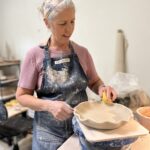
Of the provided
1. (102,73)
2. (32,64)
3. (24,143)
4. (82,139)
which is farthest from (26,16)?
(82,139)

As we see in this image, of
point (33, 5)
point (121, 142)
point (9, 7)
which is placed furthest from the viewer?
point (9, 7)

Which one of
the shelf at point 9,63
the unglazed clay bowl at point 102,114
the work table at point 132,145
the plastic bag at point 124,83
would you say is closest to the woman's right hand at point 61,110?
the unglazed clay bowl at point 102,114

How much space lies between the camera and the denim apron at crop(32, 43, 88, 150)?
1.00 metres

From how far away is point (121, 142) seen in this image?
0.71 m

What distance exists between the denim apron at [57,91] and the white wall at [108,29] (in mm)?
920

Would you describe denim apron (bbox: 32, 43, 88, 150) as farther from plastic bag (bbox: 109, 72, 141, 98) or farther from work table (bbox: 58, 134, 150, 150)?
plastic bag (bbox: 109, 72, 141, 98)

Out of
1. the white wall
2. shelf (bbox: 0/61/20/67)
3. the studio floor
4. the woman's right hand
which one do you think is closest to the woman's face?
the woman's right hand

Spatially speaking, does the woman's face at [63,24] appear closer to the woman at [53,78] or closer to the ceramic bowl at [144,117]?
the woman at [53,78]

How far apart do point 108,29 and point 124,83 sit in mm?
523

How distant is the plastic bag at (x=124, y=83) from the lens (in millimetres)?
1654

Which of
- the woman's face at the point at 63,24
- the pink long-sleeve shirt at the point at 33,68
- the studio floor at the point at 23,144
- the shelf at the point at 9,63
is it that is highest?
the woman's face at the point at 63,24

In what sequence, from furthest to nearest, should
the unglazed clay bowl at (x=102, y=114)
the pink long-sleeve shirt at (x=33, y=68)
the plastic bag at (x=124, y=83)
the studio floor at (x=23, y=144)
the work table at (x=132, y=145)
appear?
the studio floor at (x=23, y=144) < the plastic bag at (x=124, y=83) < the pink long-sleeve shirt at (x=33, y=68) < the work table at (x=132, y=145) < the unglazed clay bowl at (x=102, y=114)

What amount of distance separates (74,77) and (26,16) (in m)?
1.71

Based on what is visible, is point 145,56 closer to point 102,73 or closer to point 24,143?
point 102,73
